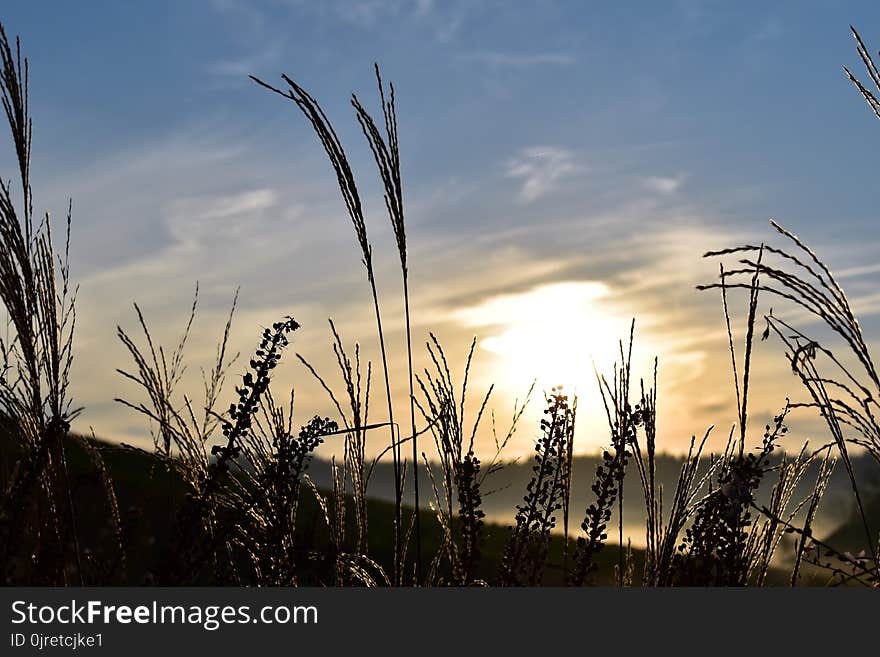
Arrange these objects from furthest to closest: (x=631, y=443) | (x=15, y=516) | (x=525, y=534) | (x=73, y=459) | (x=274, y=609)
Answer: (x=73, y=459)
(x=525, y=534)
(x=631, y=443)
(x=15, y=516)
(x=274, y=609)

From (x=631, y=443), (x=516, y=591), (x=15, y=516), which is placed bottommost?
(x=516, y=591)

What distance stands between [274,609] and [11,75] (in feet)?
5.24

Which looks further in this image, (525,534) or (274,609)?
(525,534)

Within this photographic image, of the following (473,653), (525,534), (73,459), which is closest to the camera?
(473,653)

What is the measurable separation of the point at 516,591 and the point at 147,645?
82cm

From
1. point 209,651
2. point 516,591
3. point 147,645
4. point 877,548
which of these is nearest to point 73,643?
point 147,645

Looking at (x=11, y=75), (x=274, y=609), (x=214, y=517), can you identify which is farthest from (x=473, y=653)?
(x=11, y=75)

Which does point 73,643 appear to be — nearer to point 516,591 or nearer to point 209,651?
point 209,651

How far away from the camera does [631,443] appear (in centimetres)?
261

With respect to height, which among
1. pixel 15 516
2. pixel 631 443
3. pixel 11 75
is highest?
pixel 11 75

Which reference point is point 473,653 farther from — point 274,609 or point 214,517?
point 214,517

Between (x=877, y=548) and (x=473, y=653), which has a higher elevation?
(x=877, y=548)

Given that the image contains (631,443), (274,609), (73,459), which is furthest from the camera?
(73,459)

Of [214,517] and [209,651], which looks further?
[214,517]
